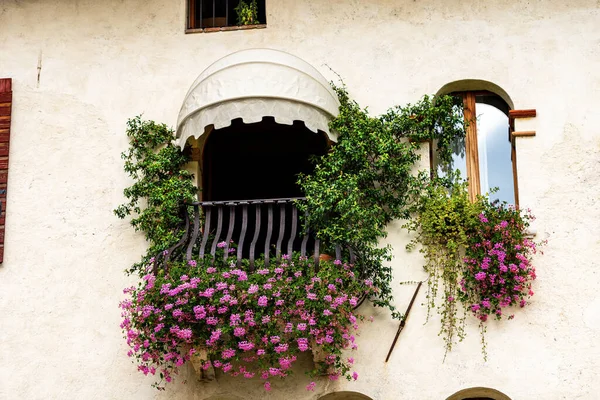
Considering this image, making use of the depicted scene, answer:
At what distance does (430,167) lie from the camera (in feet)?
34.0

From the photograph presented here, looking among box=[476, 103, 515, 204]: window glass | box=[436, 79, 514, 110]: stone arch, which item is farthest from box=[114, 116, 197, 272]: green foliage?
box=[476, 103, 515, 204]: window glass

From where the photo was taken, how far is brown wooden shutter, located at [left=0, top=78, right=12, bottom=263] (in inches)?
412

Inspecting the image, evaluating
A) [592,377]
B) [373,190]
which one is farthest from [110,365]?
[592,377]

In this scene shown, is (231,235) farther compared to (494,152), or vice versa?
(494,152)

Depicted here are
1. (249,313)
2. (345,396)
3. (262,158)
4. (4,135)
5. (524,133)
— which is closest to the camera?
(249,313)

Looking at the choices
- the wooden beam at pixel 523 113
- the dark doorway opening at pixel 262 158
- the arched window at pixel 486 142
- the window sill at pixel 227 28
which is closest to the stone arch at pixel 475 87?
the arched window at pixel 486 142

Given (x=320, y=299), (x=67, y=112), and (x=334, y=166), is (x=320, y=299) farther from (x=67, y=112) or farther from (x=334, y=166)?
(x=67, y=112)

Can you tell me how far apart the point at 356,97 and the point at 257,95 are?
1.30 m

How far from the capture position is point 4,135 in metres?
10.7

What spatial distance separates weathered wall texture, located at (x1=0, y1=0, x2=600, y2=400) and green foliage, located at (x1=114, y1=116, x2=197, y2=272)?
0.19m

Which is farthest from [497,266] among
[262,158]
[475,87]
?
[262,158]

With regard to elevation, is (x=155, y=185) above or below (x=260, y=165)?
below

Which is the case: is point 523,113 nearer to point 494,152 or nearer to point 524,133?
point 524,133

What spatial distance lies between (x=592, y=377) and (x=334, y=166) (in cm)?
310
